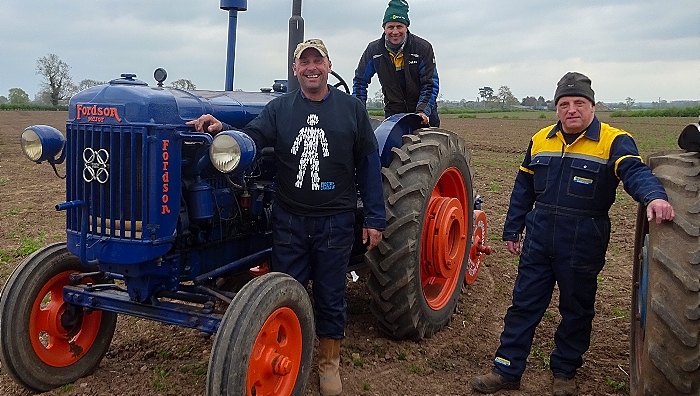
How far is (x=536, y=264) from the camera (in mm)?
3527

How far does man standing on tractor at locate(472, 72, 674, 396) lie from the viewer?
3.30 m

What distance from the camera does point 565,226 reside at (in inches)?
132

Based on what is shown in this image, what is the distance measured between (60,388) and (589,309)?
9.49ft

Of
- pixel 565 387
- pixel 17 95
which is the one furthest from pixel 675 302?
pixel 17 95

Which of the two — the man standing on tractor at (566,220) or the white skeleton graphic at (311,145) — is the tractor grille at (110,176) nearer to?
the white skeleton graphic at (311,145)

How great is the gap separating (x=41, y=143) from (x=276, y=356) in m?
1.57

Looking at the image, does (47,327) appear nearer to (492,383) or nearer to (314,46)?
(314,46)

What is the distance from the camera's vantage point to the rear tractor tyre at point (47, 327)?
321cm

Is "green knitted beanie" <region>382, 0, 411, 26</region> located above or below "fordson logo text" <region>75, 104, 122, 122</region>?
above

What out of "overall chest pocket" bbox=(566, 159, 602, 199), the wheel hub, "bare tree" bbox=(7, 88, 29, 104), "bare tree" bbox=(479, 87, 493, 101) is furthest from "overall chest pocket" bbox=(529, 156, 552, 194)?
"bare tree" bbox=(479, 87, 493, 101)

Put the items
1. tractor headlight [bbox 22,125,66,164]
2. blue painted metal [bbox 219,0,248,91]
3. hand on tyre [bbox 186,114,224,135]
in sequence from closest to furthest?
hand on tyre [bbox 186,114,224,135], tractor headlight [bbox 22,125,66,164], blue painted metal [bbox 219,0,248,91]

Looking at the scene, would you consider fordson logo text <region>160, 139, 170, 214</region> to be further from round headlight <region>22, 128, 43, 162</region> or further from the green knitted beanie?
the green knitted beanie

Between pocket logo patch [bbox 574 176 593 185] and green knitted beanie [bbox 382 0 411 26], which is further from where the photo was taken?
green knitted beanie [bbox 382 0 411 26]

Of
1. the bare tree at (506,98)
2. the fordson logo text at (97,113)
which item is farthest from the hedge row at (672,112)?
the fordson logo text at (97,113)
